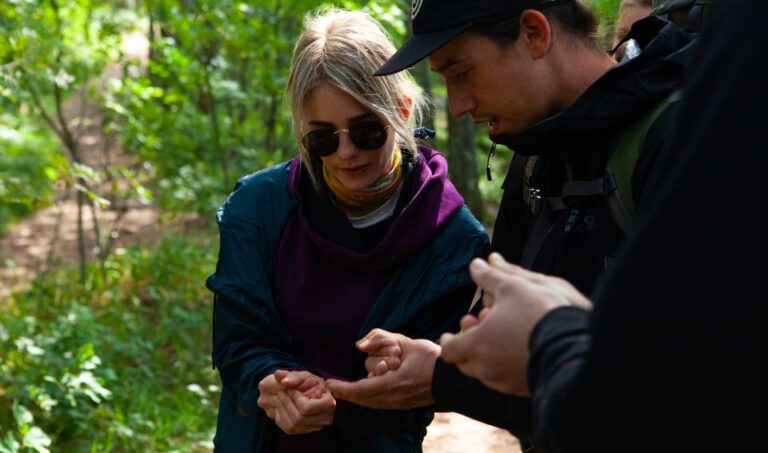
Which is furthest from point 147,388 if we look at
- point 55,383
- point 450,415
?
point 450,415

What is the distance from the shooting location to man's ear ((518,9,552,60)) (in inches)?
92.4

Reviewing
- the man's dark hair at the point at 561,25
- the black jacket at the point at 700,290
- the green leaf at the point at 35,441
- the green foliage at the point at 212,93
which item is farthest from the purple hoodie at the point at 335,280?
the green foliage at the point at 212,93

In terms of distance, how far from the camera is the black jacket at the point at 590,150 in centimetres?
215

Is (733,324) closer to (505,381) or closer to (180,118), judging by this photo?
(505,381)

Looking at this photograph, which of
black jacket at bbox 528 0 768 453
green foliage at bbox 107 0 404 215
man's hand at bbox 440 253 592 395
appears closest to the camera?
black jacket at bbox 528 0 768 453

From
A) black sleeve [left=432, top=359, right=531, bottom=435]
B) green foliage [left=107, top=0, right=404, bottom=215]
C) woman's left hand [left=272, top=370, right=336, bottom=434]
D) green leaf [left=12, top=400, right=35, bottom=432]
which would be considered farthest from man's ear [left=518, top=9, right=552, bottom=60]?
green foliage [left=107, top=0, right=404, bottom=215]

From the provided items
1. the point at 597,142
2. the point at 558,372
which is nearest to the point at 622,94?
the point at 597,142

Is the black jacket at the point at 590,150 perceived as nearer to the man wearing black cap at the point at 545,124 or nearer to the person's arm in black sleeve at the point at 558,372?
the man wearing black cap at the point at 545,124

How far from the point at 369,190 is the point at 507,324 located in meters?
1.61

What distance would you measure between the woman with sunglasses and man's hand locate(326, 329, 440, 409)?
0.79 ft

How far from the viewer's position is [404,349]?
2496 mm

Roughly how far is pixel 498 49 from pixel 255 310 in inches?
44.5

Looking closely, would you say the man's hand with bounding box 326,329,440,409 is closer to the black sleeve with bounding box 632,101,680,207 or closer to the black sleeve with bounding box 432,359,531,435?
the black sleeve with bounding box 432,359,531,435

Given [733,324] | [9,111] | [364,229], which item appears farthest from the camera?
[9,111]
